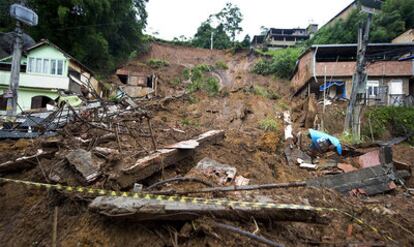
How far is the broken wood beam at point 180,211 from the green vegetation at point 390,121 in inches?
530

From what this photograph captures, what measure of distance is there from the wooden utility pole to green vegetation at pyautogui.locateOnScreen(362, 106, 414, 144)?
2.59m

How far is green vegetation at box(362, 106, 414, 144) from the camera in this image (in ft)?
46.1

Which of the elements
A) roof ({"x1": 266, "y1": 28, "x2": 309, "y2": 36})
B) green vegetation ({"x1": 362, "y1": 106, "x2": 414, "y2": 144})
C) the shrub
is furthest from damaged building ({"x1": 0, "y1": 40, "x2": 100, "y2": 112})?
roof ({"x1": 266, "y1": 28, "x2": 309, "y2": 36})

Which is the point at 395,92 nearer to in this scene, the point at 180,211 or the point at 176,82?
the point at 176,82

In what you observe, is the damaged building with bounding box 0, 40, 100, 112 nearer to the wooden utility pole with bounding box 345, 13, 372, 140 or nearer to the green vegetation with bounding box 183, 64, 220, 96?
the green vegetation with bounding box 183, 64, 220, 96

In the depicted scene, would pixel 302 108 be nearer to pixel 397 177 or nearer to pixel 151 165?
pixel 397 177

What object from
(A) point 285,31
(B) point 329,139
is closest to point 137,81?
(B) point 329,139

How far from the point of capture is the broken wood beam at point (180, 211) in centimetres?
269

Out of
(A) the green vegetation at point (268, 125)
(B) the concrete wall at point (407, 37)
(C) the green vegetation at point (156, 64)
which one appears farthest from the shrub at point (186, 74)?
(B) the concrete wall at point (407, 37)

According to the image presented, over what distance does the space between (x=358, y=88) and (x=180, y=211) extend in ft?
40.0

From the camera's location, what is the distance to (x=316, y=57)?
2309cm

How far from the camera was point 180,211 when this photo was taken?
2.74 meters

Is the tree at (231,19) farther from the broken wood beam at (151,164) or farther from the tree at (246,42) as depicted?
the broken wood beam at (151,164)

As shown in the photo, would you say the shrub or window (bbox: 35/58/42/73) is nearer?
window (bbox: 35/58/42/73)
